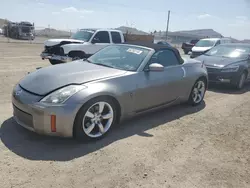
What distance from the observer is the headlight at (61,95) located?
3.48m

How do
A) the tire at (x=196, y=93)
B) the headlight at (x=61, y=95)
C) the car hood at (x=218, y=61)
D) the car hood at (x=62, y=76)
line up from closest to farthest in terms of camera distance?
the headlight at (x=61, y=95) → the car hood at (x=62, y=76) → the tire at (x=196, y=93) → the car hood at (x=218, y=61)

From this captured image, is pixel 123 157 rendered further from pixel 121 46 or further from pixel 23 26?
pixel 23 26

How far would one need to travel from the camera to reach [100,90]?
3723 mm

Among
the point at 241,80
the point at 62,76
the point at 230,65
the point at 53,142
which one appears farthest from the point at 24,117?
the point at 241,80

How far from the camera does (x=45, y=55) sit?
10109 mm

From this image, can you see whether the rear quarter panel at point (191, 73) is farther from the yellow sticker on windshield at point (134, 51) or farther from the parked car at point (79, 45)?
the parked car at point (79, 45)

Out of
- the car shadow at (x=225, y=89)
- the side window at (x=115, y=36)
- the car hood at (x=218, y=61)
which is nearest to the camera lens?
the car shadow at (x=225, y=89)

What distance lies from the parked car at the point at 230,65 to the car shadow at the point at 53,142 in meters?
4.14

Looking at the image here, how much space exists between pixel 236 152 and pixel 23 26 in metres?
31.0

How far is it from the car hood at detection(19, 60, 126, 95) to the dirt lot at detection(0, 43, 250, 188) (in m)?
0.75

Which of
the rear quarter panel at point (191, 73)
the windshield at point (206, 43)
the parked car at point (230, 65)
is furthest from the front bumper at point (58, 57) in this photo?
the windshield at point (206, 43)

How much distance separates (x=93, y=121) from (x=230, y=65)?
5.93m

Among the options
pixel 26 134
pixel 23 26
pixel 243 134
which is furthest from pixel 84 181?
pixel 23 26

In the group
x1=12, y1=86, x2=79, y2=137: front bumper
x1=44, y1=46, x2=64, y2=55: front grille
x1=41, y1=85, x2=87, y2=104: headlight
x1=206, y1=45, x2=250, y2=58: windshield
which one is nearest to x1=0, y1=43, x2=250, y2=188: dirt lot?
x1=12, y1=86, x2=79, y2=137: front bumper
